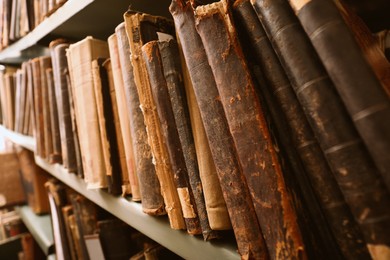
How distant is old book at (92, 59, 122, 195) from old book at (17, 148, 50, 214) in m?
1.25

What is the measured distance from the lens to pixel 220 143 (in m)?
0.37

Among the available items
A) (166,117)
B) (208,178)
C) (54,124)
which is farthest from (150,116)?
(54,124)

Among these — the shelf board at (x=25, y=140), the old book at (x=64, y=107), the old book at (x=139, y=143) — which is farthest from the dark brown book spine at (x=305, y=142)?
the shelf board at (x=25, y=140)

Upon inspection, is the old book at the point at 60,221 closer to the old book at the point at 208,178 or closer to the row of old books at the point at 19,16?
the row of old books at the point at 19,16

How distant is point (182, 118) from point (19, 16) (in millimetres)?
1215

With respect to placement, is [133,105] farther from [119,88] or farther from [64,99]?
[64,99]

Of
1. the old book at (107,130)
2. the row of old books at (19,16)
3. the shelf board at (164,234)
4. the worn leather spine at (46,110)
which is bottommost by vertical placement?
the shelf board at (164,234)

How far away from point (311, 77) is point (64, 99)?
29.6 inches

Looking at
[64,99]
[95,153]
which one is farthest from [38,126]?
[95,153]

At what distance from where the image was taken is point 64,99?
825 mm

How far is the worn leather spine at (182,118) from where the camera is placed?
1.40ft

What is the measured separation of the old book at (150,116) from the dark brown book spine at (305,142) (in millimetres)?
207

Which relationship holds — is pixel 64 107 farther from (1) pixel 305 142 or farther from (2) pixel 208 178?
(1) pixel 305 142

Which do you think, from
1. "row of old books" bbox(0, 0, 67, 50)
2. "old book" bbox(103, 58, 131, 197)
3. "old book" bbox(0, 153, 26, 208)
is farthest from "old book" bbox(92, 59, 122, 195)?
"old book" bbox(0, 153, 26, 208)
